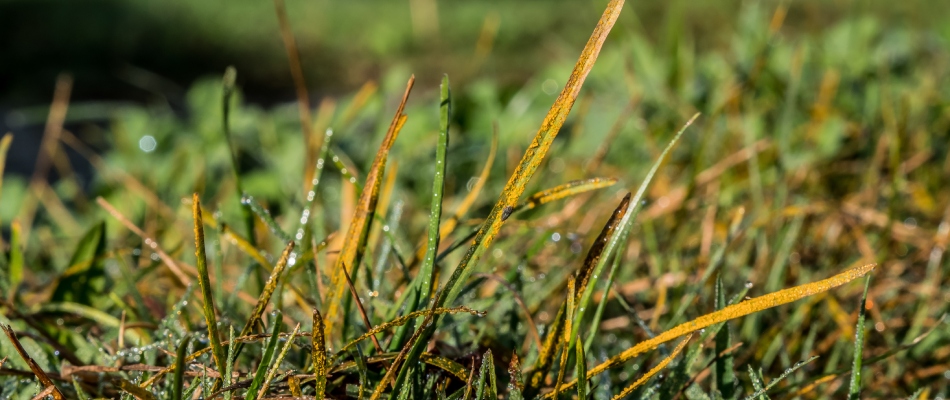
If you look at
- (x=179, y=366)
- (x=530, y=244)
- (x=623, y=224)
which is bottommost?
(x=179, y=366)

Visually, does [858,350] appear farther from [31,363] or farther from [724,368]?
[31,363]

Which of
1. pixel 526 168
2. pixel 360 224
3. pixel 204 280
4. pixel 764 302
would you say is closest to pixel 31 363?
pixel 204 280

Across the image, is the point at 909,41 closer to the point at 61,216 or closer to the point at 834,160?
the point at 834,160

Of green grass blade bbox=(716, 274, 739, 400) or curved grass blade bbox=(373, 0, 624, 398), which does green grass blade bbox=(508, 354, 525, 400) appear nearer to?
curved grass blade bbox=(373, 0, 624, 398)

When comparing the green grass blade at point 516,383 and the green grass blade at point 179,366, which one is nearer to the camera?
the green grass blade at point 179,366

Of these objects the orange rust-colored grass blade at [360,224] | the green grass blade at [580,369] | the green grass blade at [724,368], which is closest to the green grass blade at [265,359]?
the orange rust-colored grass blade at [360,224]

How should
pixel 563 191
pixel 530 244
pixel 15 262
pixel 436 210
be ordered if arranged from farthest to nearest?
pixel 530 244
pixel 15 262
pixel 563 191
pixel 436 210

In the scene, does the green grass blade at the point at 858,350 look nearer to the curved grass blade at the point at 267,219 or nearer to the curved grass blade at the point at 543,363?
the curved grass blade at the point at 543,363

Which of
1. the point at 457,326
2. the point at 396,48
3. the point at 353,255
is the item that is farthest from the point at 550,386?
the point at 396,48

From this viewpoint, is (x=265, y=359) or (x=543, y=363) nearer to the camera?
(x=265, y=359)
